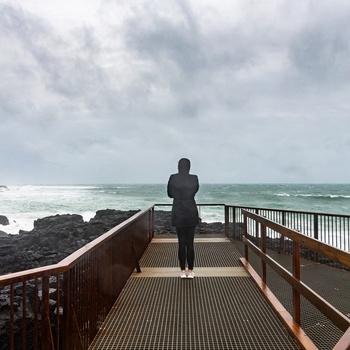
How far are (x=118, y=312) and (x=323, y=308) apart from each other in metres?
2.58

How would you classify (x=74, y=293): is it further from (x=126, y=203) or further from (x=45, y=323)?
(x=126, y=203)

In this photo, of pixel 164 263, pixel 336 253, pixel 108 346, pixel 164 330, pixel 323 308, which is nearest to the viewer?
pixel 336 253

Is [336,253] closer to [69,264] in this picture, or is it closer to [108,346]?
[69,264]

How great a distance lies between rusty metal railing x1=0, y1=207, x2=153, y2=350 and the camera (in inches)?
101

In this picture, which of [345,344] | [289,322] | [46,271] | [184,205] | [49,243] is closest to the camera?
[345,344]

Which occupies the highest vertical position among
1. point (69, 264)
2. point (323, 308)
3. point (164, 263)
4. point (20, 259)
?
point (69, 264)

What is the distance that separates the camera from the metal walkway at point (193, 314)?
3.68 metres

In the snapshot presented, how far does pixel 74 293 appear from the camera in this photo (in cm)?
312

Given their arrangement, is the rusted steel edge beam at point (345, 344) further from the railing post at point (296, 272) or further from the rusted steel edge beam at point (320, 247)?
the railing post at point (296, 272)

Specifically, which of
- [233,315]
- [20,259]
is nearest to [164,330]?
[233,315]

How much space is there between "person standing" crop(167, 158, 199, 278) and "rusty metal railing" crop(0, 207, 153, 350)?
0.94 m

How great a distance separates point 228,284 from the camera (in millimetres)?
5707

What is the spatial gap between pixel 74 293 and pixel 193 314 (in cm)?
190

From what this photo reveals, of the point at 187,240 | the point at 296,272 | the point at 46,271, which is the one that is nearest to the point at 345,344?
the point at 46,271
